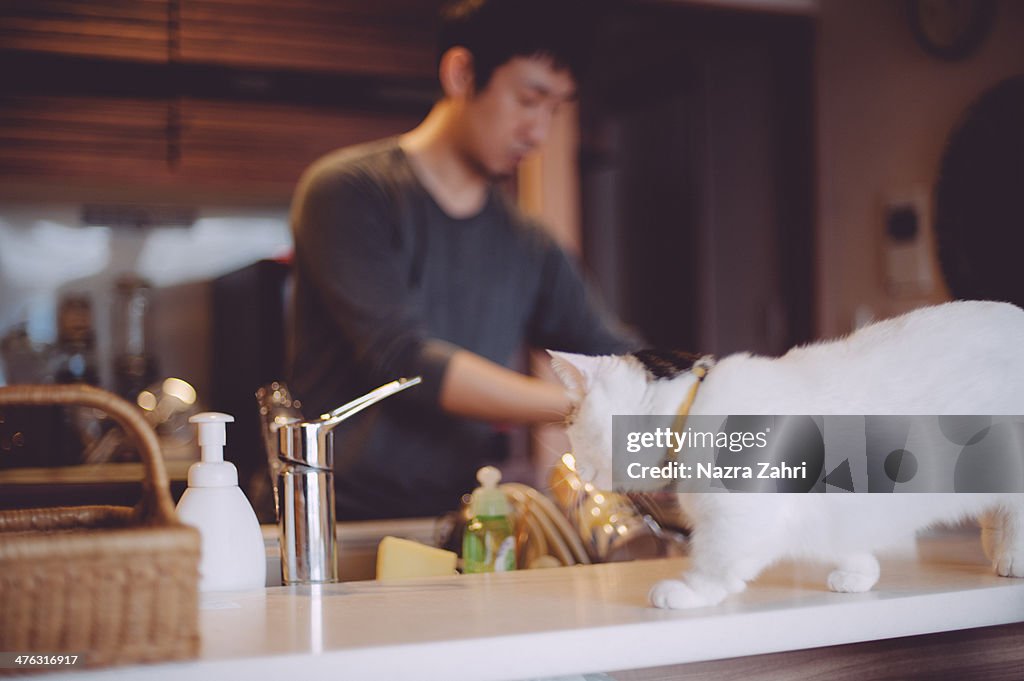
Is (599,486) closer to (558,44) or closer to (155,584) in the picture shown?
(155,584)

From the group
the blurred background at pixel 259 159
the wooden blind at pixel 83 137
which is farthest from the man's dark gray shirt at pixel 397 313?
the wooden blind at pixel 83 137

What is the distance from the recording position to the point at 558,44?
161 centimetres

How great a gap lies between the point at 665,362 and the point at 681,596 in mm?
184

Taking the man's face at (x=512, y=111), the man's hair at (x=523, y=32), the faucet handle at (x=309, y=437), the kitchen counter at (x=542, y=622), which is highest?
the man's hair at (x=523, y=32)

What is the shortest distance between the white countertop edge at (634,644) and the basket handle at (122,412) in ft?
0.39

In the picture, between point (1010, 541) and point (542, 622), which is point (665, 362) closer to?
point (542, 622)

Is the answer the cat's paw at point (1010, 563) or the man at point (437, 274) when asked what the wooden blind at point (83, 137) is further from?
the cat's paw at point (1010, 563)

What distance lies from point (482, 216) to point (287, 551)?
3.23 ft

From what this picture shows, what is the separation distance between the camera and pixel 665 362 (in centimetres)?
78

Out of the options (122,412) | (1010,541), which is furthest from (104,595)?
(1010,541)

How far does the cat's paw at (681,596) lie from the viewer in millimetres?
720

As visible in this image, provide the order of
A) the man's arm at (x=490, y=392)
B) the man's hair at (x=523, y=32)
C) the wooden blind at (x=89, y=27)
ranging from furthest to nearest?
the wooden blind at (x=89, y=27) < the man's hair at (x=523, y=32) < the man's arm at (x=490, y=392)

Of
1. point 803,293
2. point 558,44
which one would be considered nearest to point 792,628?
point 558,44

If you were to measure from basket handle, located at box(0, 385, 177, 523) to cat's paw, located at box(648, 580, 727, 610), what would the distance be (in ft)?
1.16
